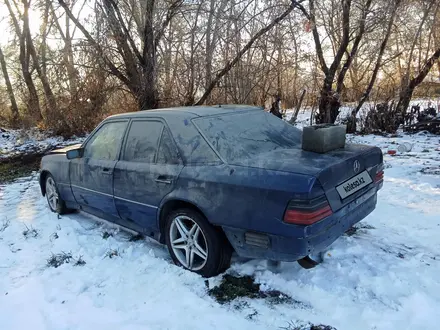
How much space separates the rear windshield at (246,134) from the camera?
3115mm

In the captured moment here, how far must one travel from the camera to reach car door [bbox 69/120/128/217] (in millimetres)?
3974

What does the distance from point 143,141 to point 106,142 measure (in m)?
0.75

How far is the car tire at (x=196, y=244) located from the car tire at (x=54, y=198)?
2371 mm

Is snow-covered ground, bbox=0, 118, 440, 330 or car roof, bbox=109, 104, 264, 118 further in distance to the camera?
car roof, bbox=109, 104, 264, 118

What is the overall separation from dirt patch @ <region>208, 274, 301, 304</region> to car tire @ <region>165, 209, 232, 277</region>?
153 millimetres

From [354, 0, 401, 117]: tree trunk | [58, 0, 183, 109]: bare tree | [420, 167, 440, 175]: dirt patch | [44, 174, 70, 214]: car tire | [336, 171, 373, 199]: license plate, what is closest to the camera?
[336, 171, 373, 199]: license plate

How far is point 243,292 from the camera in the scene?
2.89m

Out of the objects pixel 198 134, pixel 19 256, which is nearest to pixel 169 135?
pixel 198 134

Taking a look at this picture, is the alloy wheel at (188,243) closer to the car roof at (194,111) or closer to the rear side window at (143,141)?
the rear side window at (143,141)

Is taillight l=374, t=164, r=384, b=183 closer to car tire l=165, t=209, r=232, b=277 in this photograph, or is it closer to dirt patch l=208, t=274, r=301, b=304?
dirt patch l=208, t=274, r=301, b=304

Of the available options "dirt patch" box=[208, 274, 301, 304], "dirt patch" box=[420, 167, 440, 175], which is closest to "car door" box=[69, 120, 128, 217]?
"dirt patch" box=[208, 274, 301, 304]

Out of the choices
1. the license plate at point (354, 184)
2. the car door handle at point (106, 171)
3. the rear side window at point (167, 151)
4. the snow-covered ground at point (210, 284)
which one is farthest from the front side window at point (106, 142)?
the license plate at point (354, 184)

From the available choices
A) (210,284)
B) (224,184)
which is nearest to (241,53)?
(224,184)

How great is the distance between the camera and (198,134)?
3.20 metres
